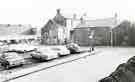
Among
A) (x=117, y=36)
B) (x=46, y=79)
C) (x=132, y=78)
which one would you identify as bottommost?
(x=46, y=79)

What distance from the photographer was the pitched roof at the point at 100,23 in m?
25.4

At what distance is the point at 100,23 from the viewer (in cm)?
2620

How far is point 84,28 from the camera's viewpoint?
24734 millimetres

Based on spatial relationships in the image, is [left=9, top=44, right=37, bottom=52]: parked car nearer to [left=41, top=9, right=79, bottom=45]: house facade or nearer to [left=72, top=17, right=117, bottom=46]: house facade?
[left=41, top=9, right=79, bottom=45]: house facade

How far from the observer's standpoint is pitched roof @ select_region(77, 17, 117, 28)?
25.4 m

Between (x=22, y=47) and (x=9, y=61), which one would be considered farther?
(x=22, y=47)

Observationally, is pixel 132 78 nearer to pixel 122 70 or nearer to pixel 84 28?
pixel 122 70

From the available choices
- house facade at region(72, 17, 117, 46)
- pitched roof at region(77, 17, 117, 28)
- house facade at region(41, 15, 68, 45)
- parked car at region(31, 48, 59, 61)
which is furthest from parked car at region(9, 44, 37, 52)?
pitched roof at region(77, 17, 117, 28)

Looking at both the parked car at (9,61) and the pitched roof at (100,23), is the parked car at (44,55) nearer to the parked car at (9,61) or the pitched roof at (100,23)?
the parked car at (9,61)

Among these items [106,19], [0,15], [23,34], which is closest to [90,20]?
[106,19]

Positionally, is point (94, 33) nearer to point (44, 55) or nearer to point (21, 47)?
point (21, 47)

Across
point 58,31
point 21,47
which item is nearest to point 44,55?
point 21,47

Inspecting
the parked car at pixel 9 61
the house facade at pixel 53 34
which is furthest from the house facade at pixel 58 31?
the parked car at pixel 9 61

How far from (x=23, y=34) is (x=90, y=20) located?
16269 millimetres
